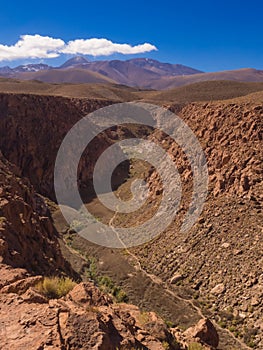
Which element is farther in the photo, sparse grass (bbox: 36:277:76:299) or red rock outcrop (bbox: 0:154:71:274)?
red rock outcrop (bbox: 0:154:71:274)

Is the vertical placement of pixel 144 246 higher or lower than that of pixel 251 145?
lower

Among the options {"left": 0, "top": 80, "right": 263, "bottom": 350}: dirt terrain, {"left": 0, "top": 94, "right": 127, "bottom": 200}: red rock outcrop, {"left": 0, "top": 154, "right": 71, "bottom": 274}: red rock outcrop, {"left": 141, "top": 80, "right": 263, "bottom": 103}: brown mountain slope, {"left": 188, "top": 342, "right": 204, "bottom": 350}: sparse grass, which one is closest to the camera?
{"left": 0, "top": 80, "right": 263, "bottom": 350}: dirt terrain

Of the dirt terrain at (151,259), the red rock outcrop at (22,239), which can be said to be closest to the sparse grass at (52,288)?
the dirt terrain at (151,259)

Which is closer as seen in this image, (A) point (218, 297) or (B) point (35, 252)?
(B) point (35, 252)

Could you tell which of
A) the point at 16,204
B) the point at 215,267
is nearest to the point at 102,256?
the point at 215,267

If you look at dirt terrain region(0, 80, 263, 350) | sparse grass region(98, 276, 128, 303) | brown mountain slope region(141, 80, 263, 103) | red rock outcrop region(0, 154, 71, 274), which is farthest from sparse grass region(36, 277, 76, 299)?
brown mountain slope region(141, 80, 263, 103)

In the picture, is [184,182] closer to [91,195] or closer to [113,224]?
[113,224]

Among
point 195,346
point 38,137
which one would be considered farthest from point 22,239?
point 38,137

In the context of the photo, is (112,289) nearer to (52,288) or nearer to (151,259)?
(151,259)

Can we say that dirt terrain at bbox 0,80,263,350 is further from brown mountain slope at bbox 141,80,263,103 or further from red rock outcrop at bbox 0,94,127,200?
brown mountain slope at bbox 141,80,263,103

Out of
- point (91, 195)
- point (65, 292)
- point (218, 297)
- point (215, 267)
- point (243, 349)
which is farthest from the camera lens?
point (91, 195)

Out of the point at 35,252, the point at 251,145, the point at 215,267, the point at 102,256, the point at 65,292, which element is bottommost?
the point at 102,256
